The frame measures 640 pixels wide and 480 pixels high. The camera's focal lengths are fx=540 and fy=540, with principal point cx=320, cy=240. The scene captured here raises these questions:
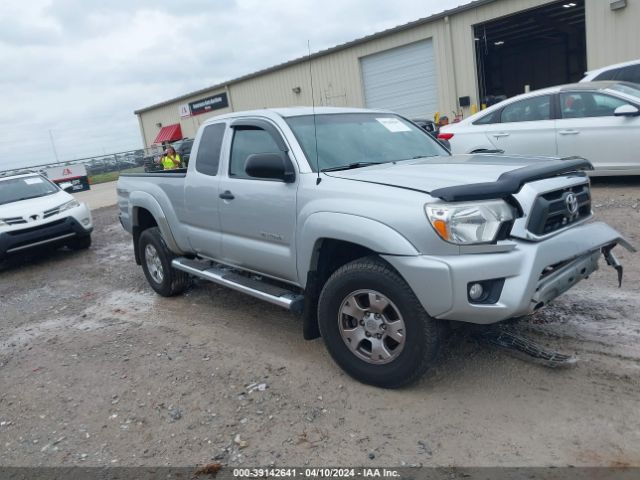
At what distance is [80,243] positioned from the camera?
9648 mm

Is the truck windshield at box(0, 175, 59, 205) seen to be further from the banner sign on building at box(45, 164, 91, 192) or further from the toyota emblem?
the banner sign on building at box(45, 164, 91, 192)

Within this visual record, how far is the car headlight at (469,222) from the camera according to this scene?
3.01 m

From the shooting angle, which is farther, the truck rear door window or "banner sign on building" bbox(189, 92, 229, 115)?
"banner sign on building" bbox(189, 92, 229, 115)

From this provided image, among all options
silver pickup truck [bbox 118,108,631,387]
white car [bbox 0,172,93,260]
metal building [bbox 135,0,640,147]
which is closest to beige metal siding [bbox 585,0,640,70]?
metal building [bbox 135,0,640,147]

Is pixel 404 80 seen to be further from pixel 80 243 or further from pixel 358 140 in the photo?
pixel 358 140

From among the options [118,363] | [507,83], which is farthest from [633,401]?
[507,83]

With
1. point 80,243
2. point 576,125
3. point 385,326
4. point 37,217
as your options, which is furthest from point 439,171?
point 80,243

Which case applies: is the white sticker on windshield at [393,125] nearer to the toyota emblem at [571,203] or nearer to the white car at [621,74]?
the toyota emblem at [571,203]

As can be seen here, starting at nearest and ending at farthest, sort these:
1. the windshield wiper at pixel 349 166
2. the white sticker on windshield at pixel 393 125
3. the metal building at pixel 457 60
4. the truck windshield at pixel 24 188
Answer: the windshield wiper at pixel 349 166 → the white sticker on windshield at pixel 393 125 → the truck windshield at pixel 24 188 → the metal building at pixel 457 60

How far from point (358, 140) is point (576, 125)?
520cm

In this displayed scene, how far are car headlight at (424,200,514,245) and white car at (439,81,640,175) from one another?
492 cm

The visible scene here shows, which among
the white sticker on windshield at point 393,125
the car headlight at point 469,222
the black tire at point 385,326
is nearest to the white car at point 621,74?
the white sticker on windshield at point 393,125

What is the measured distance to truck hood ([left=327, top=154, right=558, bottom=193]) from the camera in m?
3.24

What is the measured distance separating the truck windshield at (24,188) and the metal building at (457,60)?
40.0ft
